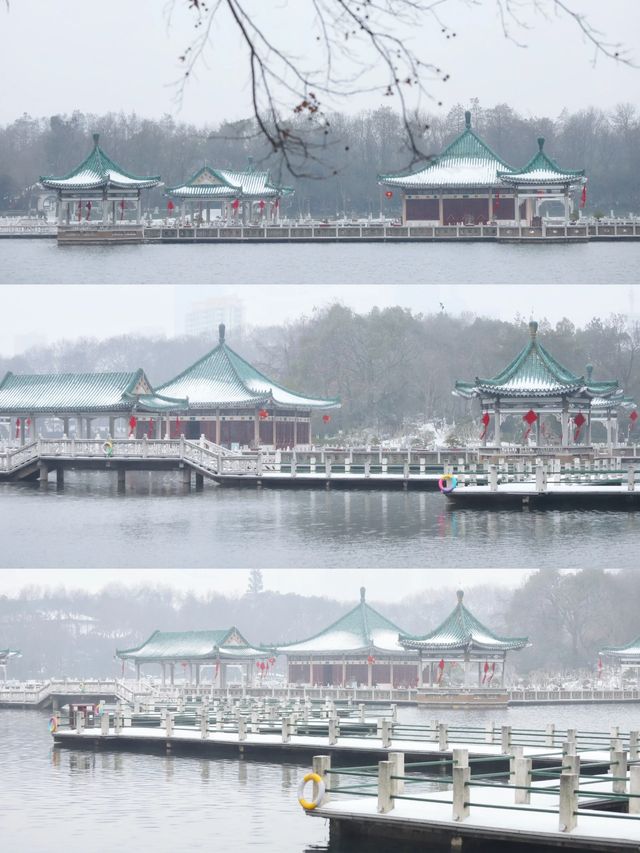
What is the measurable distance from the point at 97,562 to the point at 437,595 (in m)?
Result: 84.8

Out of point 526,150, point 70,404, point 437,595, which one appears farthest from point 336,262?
point 437,595

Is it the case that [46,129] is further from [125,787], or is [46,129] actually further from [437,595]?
[437,595]

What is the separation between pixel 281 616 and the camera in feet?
322

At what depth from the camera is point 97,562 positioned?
26.5 m

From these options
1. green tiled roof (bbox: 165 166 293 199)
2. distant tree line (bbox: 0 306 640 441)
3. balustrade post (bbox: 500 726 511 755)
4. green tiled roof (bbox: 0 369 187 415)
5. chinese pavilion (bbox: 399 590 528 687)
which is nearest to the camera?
balustrade post (bbox: 500 726 511 755)

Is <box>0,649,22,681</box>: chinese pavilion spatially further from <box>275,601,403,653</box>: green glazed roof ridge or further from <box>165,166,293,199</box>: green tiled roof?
<box>165,166,293,199</box>: green tiled roof

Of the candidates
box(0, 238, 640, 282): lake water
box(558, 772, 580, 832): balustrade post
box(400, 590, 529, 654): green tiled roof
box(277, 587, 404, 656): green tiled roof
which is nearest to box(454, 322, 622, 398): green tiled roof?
box(0, 238, 640, 282): lake water

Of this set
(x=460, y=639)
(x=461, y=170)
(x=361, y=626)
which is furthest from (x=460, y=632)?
(x=461, y=170)

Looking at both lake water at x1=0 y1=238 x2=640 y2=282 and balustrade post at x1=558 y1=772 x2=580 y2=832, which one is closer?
balustrade post at x1=558 y1=772 x2=580 y2=832

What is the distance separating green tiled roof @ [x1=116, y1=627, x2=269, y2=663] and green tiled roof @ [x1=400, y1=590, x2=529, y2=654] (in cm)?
639

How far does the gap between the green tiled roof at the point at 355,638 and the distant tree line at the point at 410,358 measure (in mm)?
6089

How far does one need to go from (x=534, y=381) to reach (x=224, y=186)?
617 inches

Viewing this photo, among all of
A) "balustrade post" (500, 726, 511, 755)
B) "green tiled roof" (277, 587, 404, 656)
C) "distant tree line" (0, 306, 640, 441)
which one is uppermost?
"distant tree line" (0, 306, 640, 441)

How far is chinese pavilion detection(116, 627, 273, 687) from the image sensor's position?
5334 centimetres
